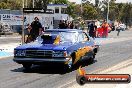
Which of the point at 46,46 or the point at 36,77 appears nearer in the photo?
the point at 36,77

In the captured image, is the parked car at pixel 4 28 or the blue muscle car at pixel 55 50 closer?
Answer: the blue muscle car at pixel 55 50

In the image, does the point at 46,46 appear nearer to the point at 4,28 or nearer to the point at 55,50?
the point at 55,50

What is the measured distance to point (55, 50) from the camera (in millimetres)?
12039

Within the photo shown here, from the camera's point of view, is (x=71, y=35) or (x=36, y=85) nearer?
(x=36, y=85)

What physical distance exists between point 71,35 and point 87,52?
93 centimetres

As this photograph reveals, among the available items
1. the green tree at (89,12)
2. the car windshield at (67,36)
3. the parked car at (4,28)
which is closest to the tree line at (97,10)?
the green tree at (89,12)

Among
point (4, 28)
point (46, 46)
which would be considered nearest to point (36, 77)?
point (46, 46)

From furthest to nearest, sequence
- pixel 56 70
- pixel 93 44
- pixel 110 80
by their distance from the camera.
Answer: pixel 93 44
pixel 56 70
pixel 110 80

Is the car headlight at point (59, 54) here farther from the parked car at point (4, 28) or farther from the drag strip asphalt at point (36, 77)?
the parked car at point (4, 28)

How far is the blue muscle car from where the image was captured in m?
12.1

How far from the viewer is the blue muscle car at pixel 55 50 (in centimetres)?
1207

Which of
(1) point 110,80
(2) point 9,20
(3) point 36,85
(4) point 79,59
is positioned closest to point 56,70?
(4) point 79,59

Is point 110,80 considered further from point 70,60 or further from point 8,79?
point 70,60

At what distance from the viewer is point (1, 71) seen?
1282cm
